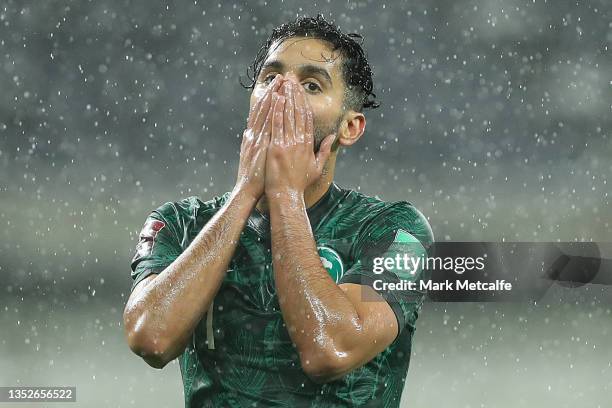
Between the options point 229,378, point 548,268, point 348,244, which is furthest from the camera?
point 548,268

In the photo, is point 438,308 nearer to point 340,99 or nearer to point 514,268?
point 514,268

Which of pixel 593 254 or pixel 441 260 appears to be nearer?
pixel 441 260

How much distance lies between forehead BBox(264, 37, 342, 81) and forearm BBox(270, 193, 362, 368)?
2.70 feet

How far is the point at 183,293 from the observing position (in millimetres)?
2920

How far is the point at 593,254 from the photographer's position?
19.6 ft

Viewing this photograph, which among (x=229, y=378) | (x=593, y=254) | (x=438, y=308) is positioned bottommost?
(x=229, y=378)

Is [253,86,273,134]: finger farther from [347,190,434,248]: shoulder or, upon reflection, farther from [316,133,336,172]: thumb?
[347,190,434,248]: shoulder

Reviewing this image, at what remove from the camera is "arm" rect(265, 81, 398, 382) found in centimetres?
283

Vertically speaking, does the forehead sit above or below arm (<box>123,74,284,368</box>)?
above

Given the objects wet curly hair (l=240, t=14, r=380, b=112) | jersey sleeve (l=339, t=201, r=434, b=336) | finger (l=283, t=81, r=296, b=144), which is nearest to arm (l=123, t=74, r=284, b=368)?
finger (l=283, t=81, r=296, b=144)

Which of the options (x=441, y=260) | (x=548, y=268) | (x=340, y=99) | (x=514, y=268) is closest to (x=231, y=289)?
(x=340, y=99)

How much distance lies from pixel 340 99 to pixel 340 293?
40.9 inches

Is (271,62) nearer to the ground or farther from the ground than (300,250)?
farther from the ground

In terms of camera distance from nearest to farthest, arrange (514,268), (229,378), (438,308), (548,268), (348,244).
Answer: (229,378), (348,244), (514,268), (548,268), (438,308)
